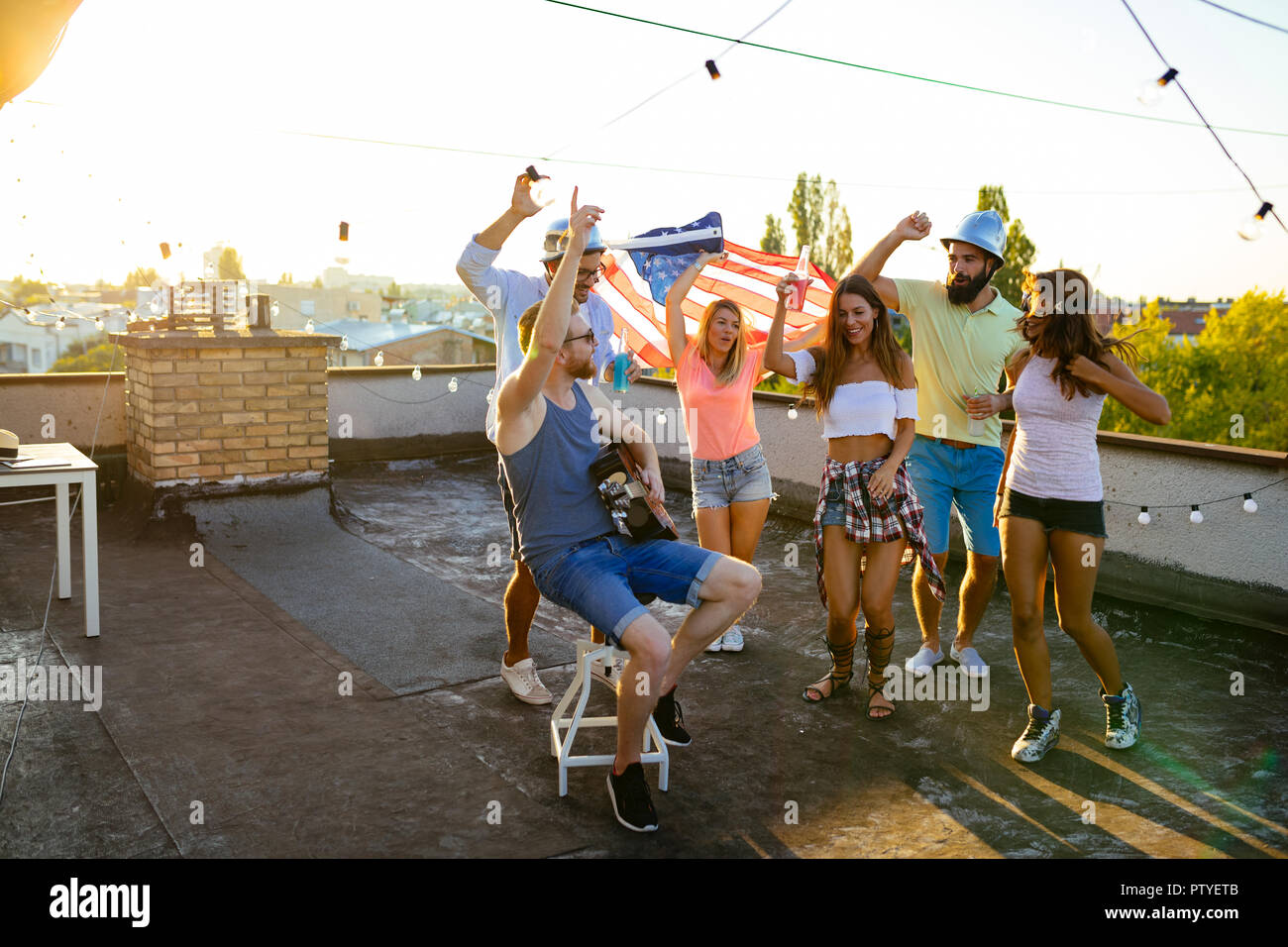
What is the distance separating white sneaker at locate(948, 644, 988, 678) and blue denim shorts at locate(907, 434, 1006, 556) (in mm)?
486

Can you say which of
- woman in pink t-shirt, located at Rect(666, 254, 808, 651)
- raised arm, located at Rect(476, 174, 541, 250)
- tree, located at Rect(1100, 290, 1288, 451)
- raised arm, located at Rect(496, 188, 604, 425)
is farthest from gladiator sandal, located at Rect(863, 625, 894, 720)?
tree, located at Rect(1100, 290, 1288, 451)

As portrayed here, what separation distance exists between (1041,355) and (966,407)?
0.56 meters

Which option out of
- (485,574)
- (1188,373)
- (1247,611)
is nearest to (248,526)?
(485,574)

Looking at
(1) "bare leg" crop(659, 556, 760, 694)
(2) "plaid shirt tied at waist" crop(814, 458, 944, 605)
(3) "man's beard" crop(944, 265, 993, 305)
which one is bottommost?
(1) "bare leg" crop(659, 556, 760, 694)

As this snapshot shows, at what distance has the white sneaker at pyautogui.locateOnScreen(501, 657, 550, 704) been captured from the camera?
400 cm

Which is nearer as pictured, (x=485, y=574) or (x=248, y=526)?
(x=485, y=574)

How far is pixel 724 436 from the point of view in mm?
4383

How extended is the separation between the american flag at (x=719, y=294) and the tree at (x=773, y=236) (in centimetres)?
4483

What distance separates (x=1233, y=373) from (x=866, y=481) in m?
21.9

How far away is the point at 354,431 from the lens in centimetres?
983

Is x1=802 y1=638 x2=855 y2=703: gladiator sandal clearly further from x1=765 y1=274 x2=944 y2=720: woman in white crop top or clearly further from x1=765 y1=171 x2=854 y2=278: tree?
x1=765 y1=171 x2=854 y2=278: tree

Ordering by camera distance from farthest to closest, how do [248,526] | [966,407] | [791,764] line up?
[248,526], [966,407], [791,764]

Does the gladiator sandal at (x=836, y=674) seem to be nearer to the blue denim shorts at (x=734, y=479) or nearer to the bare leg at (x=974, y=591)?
the bare leg at (x=974, y=591)
